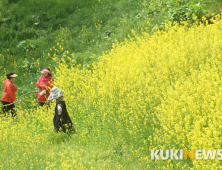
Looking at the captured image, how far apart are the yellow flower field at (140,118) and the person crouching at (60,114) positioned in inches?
9.0

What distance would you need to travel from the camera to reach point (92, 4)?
15.5 meters

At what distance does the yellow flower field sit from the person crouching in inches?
9.0

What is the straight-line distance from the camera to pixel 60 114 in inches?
238

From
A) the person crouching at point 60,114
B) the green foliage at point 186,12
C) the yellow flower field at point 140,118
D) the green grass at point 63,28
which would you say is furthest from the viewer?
the green grass at point 63,28

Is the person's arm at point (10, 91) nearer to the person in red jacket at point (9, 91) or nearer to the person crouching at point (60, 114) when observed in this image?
the person in red jacket at point (9, 91)

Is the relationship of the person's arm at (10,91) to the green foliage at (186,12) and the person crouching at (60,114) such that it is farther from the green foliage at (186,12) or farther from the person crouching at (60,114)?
the green foliage at (186,12)

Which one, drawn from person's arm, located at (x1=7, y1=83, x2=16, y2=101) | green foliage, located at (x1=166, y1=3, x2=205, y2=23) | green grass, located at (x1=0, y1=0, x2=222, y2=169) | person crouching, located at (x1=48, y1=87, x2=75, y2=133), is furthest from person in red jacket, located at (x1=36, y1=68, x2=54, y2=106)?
green foliage, located at (x1=166, y1=3, x2=205, y2=23)

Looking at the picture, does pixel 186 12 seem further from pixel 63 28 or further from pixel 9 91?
pixel 63 28

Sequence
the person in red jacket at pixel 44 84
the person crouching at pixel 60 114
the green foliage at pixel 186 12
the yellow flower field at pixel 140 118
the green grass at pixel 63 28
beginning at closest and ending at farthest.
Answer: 1. the yellow flower field at pixel 140 118
2. the person crouching at pixel 60 114
3. the person in red jacket at pixel 44 84
4. the green foliage at pixel 186 12
5. the green grass at pixel 63 28

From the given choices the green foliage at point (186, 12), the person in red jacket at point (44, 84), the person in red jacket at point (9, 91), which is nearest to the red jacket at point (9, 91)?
the person in red jacket at point (9, 91)

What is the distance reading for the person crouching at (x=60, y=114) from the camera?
603 centimetres

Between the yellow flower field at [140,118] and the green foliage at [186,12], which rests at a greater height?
the green foliage at [186,12]

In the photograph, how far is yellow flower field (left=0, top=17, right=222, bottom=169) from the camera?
399cm

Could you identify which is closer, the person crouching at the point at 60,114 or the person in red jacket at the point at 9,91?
the person crouching at the point at 60,114
